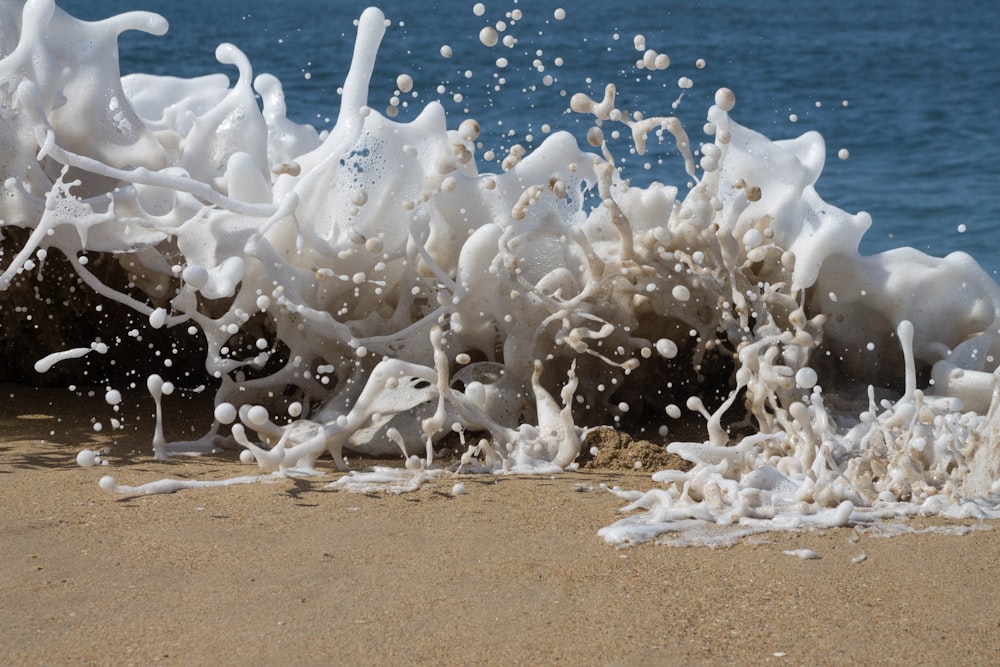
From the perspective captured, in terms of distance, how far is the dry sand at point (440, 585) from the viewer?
170 cm

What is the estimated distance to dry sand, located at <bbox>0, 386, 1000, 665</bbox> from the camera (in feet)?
5.58

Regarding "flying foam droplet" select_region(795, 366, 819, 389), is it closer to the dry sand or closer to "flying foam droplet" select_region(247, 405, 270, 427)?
the dry sand

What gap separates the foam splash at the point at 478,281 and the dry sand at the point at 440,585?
12.0 inches

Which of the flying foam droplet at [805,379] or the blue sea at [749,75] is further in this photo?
the blue sea at [749,75]

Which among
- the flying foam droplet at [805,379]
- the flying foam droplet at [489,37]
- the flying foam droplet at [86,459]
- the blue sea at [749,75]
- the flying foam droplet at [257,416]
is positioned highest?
the blue sea at [749,75]

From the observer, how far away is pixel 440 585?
75.9 inches

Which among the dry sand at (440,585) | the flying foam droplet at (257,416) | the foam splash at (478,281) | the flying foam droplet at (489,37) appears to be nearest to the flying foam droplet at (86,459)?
the dry sand at (440,585)

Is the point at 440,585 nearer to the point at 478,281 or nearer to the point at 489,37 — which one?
the point at 478,281

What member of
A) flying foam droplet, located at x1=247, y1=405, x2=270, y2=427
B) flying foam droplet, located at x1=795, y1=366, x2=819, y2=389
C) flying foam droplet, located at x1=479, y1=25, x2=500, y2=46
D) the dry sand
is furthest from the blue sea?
the dry sand

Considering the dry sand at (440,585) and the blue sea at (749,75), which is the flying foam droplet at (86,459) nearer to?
the dry sand at (440,585)

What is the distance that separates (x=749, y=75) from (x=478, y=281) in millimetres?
10273

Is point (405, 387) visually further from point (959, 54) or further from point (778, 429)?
point (959, 54)

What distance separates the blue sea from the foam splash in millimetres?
466

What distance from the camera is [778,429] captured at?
267cm
